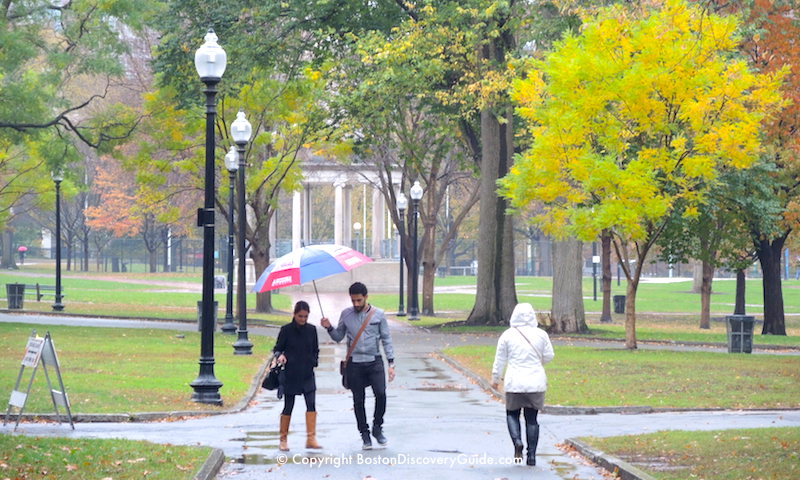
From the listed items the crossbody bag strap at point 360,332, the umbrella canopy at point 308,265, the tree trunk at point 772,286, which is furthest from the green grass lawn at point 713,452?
the tree trunk at point 772,286

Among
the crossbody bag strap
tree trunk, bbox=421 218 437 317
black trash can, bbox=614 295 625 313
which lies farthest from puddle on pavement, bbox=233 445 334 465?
black trash can, bbox=614 295 625 313

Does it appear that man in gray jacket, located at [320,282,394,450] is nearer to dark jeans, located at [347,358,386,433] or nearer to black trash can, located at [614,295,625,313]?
dark jeans, located at [347,358,386,433]

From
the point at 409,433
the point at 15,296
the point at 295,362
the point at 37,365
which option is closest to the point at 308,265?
the point at 295,362

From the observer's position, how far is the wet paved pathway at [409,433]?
12.1 m

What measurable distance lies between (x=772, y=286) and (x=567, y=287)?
8684mm

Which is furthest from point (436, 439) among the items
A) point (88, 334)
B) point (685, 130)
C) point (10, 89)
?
point (10, 89)

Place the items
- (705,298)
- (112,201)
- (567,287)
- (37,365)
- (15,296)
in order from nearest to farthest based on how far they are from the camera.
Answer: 1. (37,365)
2. (567,287)
3. (705,298)
4. (15,296)
5. (112,201)

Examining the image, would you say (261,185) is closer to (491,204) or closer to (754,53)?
(491,204)

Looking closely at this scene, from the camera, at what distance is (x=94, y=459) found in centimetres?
1182

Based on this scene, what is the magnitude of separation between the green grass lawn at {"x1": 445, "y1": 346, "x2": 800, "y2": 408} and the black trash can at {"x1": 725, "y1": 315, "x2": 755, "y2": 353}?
1.10 m

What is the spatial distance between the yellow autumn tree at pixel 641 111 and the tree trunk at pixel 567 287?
7.17m

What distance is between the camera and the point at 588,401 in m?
18.1

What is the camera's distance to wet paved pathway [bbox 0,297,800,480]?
12.1m

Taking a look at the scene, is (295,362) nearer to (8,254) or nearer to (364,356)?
(364,356)
